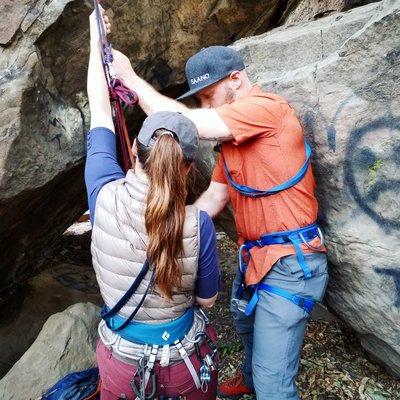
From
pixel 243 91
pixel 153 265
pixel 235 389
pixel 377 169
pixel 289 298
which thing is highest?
pixel 243 91

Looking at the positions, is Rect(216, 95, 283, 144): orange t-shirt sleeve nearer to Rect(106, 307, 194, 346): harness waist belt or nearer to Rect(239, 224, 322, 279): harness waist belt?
Rect(239, 224, 322, 279): harness waist belt

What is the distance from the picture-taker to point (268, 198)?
276 cm

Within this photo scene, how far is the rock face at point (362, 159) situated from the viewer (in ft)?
9.45

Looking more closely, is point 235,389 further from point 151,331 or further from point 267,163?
point 267,163

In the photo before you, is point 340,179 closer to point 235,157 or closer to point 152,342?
point 235,157

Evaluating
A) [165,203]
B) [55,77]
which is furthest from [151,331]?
[55,77]

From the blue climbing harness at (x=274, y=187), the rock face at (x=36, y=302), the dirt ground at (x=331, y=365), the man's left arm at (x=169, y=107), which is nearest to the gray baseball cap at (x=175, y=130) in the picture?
the man's left arm at (x=169, y=107)

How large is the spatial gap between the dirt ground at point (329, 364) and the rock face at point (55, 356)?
1.36 meters

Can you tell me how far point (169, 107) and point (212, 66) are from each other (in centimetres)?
38

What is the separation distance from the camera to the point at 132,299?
7.30 ft

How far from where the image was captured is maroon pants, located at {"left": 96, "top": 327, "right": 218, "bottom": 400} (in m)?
2.34

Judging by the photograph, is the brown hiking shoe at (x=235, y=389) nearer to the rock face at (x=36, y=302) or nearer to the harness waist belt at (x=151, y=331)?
the harness waist belt at (x=151, y=331)

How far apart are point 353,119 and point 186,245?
166cm

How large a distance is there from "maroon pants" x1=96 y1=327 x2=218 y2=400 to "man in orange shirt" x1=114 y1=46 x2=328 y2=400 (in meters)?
0.51
